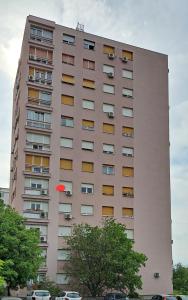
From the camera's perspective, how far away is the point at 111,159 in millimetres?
62469

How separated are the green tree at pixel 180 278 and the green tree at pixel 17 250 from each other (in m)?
37.3

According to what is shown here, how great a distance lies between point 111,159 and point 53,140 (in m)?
7.73

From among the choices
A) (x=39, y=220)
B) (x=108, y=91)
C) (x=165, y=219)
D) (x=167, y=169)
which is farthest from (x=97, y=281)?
(x=108, y=91)

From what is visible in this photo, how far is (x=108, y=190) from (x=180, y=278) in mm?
27801

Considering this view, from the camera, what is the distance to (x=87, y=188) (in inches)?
2376

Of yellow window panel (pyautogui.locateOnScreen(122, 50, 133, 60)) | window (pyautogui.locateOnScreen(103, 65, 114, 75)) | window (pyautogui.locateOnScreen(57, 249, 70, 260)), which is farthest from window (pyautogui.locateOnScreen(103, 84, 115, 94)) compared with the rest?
window (pyautogui.locateOnScreen(57, 249, 70, 260))

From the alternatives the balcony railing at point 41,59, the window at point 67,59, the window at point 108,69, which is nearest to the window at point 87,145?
the window at point 108,69

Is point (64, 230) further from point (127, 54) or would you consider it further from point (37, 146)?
point (127, 54)

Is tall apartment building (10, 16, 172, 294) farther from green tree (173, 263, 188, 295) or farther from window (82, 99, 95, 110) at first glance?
green tree (173, 263, 188, 295)

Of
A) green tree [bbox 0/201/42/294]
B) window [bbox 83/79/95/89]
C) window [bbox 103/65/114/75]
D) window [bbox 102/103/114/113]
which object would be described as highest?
window [bbox 103/65/114/75]

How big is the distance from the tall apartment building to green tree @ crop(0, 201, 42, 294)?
10.6 meters

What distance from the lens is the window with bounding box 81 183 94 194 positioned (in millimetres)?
60031

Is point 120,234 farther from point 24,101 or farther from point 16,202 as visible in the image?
point 24,101

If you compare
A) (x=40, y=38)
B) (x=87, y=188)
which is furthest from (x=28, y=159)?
(x=40, y=38)
